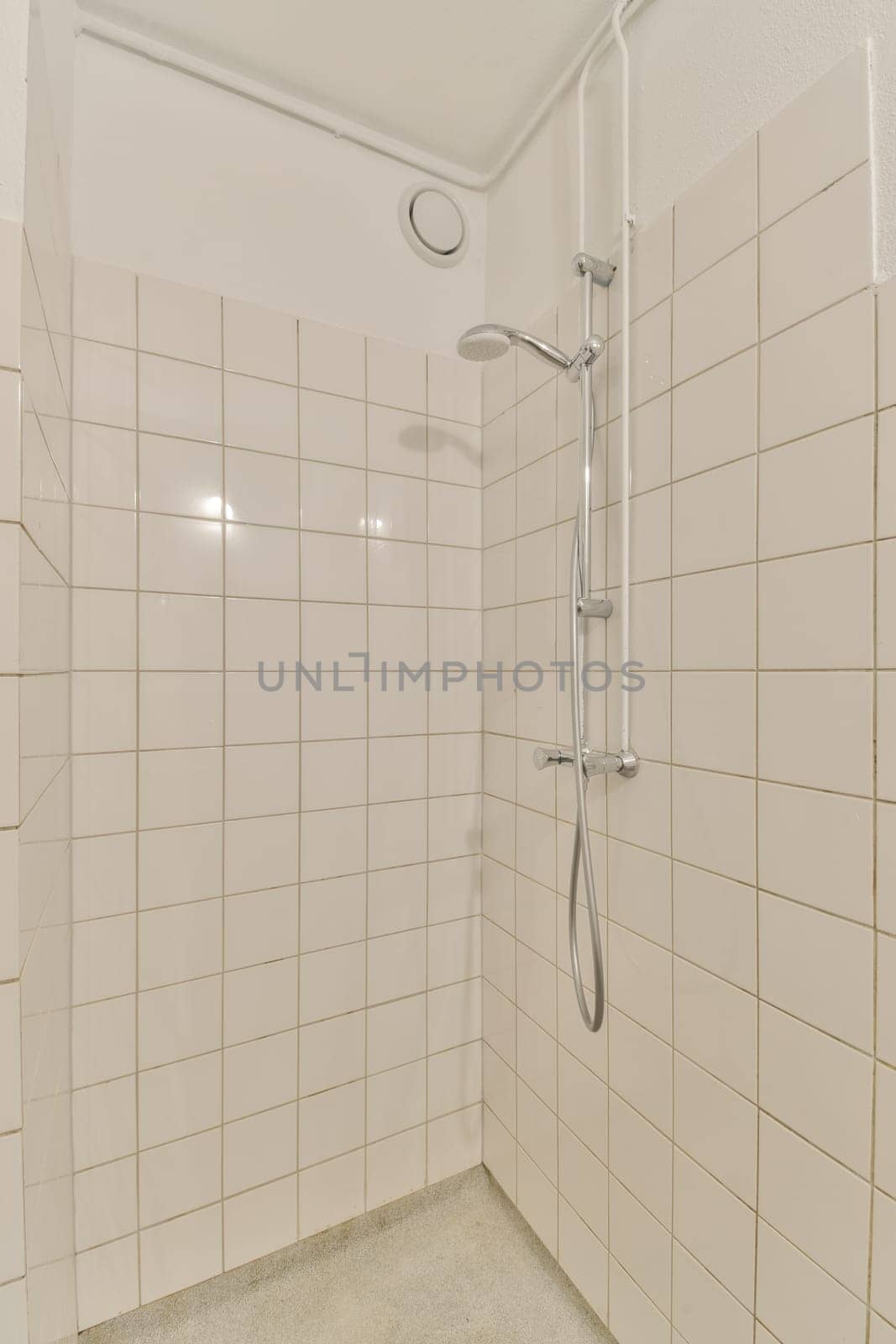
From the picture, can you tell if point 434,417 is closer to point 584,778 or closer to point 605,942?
point 584,778

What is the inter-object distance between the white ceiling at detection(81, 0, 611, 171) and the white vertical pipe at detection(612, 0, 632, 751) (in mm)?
179

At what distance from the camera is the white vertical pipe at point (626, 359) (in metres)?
1.03

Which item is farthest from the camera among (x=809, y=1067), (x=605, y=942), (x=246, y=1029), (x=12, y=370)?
(x=246, y=1029)

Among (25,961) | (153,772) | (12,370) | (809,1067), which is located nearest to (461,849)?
(153,772)

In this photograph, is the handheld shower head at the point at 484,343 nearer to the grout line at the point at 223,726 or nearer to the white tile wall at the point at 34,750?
the grout line at the point at 223,726

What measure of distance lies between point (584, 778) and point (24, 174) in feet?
3.50

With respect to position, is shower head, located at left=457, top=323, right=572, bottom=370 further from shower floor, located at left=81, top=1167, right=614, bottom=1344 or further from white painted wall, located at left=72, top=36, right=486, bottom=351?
shower floor, located at left=81, top=1167, right=614, bottom=1344

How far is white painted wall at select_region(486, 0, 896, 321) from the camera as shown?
0.71 meters

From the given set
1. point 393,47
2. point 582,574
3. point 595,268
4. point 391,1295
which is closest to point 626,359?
point 595,268

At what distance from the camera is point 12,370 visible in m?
0.62

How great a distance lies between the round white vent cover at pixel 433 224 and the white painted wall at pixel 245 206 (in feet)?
0.09

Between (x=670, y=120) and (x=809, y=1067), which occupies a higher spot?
(x=670, y=120)

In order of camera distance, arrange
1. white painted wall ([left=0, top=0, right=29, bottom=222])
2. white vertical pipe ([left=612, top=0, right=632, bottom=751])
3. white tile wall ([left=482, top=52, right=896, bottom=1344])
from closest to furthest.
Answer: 1. white painted wall ([left=0, top=0, right=29, bottom=222])
2. white tile wall ([left=482, top=52, right=896, bottom=1344])
3. white vertical pipe ([left=612, top=0, right=632, bottom=751])

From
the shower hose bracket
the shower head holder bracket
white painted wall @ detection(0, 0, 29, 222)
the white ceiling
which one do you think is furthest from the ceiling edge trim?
the shower hose bracket
